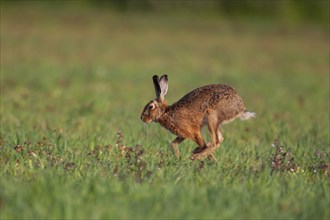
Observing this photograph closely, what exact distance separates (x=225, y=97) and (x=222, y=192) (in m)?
3.06

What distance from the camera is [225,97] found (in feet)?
29.8

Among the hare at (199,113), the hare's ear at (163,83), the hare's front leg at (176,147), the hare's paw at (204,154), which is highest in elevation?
the hare's ear at (163,83)

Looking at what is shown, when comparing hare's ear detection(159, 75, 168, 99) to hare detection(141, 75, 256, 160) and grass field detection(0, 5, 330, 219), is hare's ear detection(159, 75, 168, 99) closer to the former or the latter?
hare detection(141, 75, 256, 160)

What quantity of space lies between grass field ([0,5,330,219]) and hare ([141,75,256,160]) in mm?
232

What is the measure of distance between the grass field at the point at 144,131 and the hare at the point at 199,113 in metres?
0.23

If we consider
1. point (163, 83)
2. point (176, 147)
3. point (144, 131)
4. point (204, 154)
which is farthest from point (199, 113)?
point (144, 131)

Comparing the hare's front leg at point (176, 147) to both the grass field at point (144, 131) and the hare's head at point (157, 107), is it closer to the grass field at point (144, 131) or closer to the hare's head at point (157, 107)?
the grass field at point (144, 131)

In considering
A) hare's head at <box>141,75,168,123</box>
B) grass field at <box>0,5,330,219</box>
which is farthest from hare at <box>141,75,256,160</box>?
grass field at <box>0,5,330,219</box>

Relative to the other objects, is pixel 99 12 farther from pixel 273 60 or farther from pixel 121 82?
pixel 121 82

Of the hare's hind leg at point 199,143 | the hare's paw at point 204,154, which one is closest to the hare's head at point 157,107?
the hare's hind leg at point 199,143

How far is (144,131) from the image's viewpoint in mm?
11312

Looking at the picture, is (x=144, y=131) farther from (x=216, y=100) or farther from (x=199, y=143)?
(x=216, y=100)

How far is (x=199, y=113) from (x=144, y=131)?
227 cm

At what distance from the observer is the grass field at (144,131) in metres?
5.82
